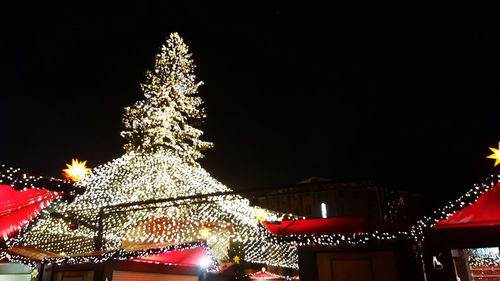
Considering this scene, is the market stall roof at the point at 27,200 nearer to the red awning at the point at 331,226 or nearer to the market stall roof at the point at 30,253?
the market stall roof at the point at 30,253

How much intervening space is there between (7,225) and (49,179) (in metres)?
1.04

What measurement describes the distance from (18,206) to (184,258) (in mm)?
4577

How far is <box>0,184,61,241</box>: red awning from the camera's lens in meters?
6.08

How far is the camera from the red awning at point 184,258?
8.92 metres

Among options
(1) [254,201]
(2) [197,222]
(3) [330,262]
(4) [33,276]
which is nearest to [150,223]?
(2) [197,222]

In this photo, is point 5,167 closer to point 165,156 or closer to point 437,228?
point 437,228

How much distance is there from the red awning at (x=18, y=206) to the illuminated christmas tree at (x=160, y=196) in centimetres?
235

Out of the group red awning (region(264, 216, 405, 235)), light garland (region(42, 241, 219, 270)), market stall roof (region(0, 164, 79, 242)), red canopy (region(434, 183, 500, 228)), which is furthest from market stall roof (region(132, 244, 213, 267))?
red canopy (region(434, 183, 500, 228))

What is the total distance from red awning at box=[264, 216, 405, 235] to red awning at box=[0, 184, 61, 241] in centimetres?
398

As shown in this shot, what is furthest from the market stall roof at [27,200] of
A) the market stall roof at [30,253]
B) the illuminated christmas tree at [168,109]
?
the illuminated christmas tree at [168,109]

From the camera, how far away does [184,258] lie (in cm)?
984

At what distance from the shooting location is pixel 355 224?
6488mm

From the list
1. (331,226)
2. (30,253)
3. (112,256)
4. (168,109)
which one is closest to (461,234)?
(331,226)

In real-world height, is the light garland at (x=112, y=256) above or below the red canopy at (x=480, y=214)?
below
